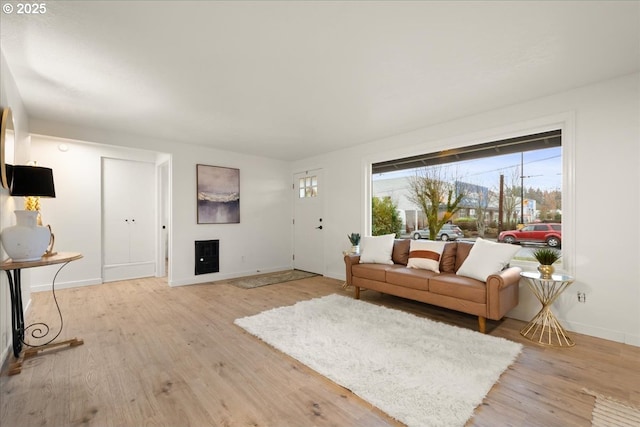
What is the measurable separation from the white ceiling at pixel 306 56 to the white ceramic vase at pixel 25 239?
4.31 feet

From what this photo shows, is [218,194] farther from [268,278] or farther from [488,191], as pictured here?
[488,191]

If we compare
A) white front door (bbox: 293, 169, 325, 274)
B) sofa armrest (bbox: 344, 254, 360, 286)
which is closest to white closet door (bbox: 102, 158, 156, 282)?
white front door (bbox: 293, 169, 325, 274)

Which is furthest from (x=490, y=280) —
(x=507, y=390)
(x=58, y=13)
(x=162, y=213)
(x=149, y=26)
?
(x=162, y=213)

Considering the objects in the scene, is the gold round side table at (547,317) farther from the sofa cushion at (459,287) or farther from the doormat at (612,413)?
the doormat at (612,413)

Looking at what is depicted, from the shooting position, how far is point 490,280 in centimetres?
280

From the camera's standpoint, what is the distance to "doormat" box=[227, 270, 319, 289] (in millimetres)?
4938

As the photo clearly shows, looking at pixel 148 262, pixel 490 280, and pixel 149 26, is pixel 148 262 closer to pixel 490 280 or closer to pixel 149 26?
pixel 149 26

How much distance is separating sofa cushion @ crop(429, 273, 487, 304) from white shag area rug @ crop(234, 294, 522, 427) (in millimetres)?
331

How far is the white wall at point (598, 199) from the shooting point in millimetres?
2646

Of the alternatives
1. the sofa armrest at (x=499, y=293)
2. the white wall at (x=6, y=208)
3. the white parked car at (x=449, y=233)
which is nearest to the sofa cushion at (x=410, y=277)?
the sofa armrest at (x=499, y=293)

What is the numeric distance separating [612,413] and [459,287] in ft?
4.52

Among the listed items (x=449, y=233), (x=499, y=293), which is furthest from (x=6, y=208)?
(x=449, y=233)

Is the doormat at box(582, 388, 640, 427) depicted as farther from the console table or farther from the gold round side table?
the console table

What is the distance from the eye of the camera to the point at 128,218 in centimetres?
536
